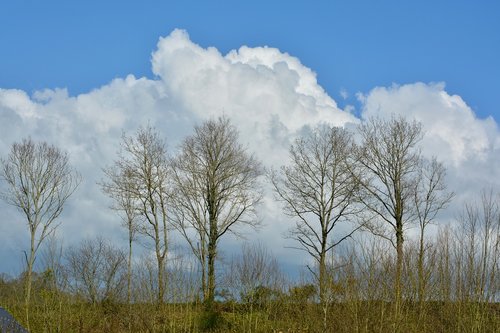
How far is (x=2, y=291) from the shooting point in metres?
26.1

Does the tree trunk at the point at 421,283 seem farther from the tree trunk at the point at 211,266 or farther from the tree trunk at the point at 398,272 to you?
the tree trunk at the point at 211,266

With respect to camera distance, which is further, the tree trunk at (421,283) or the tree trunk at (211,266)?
the tree trunk at (211,266)

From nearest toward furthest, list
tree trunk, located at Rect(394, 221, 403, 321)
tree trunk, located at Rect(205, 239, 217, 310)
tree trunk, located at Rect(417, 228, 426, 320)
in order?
tree trunk, located at Rect(394, 221, 403, 321)
tree trunk, located at Rect(417, 228, 426, 320)
tree trunk, located at Rect(205, 239, 217, 310)

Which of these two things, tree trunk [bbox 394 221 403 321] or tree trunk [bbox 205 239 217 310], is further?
tree trunk [bbox 205 239 217 310]

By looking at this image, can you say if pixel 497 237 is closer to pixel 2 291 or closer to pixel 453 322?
pixel 453 322

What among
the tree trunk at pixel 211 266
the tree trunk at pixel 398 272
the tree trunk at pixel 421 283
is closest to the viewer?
the tree trunk at pixel 398 272

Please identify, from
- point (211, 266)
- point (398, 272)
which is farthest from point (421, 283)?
point (211, 266)

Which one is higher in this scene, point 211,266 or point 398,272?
point 211,266

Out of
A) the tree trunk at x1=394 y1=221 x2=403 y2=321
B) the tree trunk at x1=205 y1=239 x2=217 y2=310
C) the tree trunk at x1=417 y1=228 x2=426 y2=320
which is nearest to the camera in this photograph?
the tree trunk at x1=394 y1=221 x2=403 y2=321

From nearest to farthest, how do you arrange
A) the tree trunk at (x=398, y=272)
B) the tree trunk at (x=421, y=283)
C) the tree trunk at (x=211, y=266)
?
the tree trunk at (x=398, y=272) < the tree trunk at (x=421, y=283) < the tree trunk at (x=211, y=266)

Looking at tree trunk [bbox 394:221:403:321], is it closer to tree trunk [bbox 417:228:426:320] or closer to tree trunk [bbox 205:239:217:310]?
tree trunk [bbox 417:228:426:320]

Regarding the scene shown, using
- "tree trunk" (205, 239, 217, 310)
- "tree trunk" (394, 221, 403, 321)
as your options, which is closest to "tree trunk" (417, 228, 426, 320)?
"tree trunk" (394, 221, 403, 321)

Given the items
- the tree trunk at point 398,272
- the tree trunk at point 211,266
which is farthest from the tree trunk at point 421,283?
the tree trunk at point 211,266

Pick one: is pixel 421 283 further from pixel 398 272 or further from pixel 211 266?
pixel 211 266
